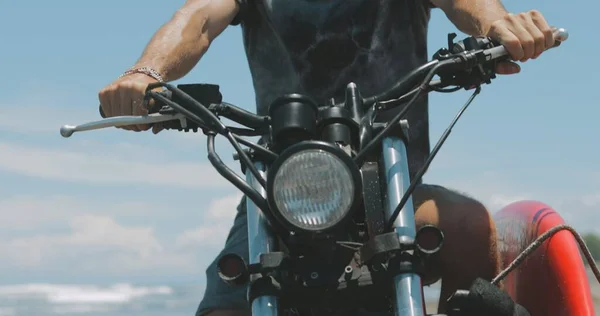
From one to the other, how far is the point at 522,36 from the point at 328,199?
902 millimetres

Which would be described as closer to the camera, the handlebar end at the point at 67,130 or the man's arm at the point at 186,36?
the handlebar end at the point at 67,130

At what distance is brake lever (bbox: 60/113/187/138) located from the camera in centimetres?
244

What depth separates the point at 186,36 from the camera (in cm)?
354

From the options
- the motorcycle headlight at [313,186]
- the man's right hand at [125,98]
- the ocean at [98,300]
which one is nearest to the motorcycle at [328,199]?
the motorcycle headlight at [313,186]

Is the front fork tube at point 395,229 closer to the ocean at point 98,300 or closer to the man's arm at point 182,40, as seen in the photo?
the man's arm at point 182,40

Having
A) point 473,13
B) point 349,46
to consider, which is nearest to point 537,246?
point 473,13

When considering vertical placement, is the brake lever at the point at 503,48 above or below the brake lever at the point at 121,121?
above

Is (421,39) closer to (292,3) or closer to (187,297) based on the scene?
(292,3)

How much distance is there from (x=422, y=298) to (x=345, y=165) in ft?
1.32

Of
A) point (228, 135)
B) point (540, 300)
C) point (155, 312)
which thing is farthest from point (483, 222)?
point (155, 312)

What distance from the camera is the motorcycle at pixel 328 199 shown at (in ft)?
6.43

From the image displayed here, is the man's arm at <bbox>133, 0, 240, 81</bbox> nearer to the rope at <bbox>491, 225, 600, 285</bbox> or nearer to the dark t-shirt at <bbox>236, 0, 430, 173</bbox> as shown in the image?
the dark t-shirt at <bbox>236, 0, 430, 173</bbox>

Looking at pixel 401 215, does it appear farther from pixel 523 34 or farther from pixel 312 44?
pixel 312 44

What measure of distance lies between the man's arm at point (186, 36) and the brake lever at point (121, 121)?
67 cm
